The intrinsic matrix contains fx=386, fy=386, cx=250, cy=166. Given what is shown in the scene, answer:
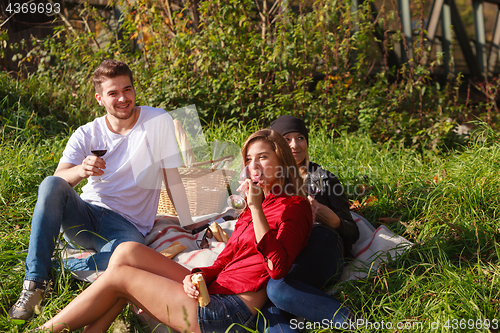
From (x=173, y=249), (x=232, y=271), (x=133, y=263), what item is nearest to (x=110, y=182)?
(x=173, y=249)

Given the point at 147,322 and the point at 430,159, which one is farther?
the point at 430,159

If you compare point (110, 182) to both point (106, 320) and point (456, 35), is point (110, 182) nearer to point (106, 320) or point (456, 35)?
point (106, 320)

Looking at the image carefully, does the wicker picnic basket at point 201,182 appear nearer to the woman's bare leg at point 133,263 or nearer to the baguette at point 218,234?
the baguette at point 218,234

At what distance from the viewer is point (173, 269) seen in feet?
7.58

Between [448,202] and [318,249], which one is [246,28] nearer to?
[448,202]

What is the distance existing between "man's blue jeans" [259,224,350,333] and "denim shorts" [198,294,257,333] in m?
0.10

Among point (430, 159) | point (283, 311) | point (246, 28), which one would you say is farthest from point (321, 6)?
point (283, 311)

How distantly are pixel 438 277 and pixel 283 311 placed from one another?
987mm

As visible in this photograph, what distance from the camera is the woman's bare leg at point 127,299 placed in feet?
6.54

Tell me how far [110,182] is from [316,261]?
170cm

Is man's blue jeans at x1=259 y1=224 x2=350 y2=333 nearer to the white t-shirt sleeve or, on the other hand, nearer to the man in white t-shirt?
the man in white t-shirt

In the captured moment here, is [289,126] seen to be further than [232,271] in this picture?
Yes

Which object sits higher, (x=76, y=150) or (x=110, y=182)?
(x=76, y=150)

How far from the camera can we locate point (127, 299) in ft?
7.02
